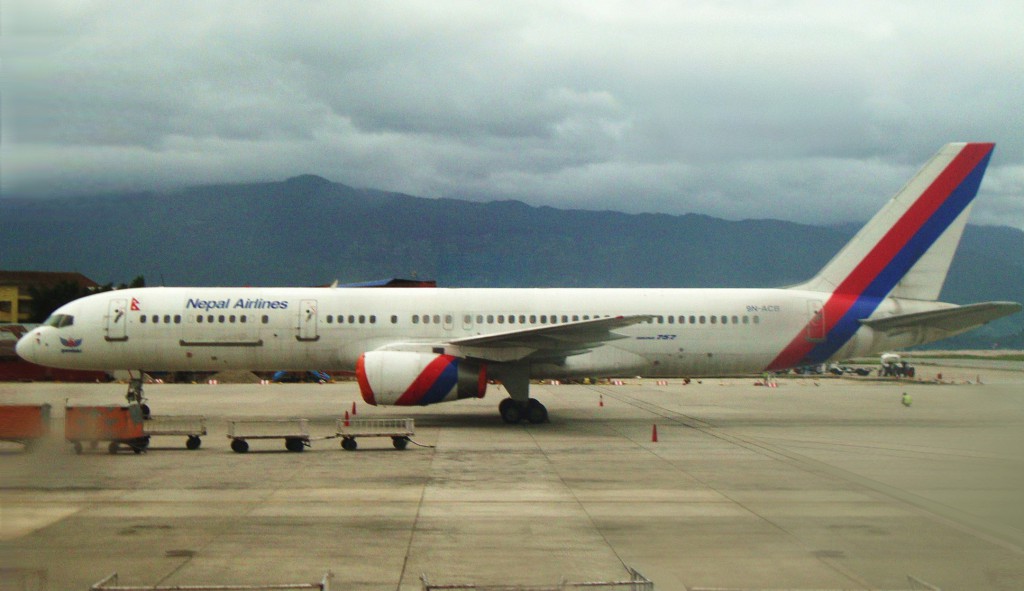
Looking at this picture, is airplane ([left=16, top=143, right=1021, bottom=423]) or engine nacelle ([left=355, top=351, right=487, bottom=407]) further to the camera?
airplane ([left=16, top=143, right=1021, bottom=423])

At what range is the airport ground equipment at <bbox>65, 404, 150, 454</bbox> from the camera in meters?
9.91

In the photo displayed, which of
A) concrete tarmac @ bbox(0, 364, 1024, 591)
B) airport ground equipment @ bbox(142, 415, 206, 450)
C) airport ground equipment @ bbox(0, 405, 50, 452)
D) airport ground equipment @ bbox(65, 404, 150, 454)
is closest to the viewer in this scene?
concrete tarmac @ bbox(0, 364, 1024, 591)

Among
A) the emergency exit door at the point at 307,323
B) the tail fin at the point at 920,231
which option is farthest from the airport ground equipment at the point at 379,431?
the tail fin at the point at 920,231

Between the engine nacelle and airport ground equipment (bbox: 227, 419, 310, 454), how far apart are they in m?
2.75

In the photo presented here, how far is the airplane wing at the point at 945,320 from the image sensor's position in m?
21.1

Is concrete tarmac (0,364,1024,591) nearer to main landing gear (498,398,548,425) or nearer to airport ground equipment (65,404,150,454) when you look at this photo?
airport ground equipment (65,404,150,454)

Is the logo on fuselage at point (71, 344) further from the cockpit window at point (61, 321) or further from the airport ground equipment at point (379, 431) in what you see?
the airport ground equipment at point (379, 431)

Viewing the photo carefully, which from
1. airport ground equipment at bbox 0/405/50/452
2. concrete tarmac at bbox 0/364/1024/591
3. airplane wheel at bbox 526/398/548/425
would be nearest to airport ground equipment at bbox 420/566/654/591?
concrete tarmac at bbox 0/364/1024/591

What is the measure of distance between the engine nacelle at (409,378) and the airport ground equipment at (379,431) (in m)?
1.72

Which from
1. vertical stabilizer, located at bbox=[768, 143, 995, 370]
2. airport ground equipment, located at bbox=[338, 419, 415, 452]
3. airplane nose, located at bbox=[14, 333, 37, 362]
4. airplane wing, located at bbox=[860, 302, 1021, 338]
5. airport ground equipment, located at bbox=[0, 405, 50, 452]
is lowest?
airport ground equipment, located at bbox=[338, 419, 415, 452]

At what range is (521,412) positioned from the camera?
2170cm

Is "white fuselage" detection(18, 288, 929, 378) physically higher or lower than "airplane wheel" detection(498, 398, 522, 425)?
higher

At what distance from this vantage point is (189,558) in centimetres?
839

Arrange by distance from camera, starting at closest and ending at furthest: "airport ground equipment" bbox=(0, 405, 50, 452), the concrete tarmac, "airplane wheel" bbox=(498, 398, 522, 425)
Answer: the concrete tarmac → "airport ground equipment" bbox=(0, 405, 50, 452) → "airplane wheel" bbox=(498, 398, 522, 425)
